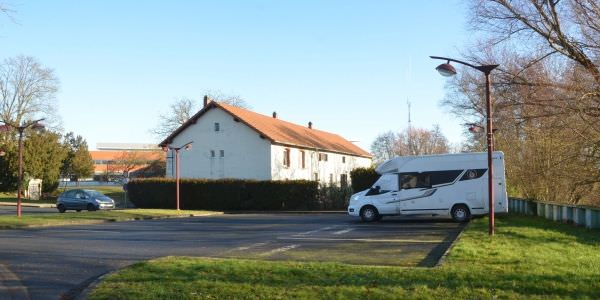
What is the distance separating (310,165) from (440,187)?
31257 millimetres

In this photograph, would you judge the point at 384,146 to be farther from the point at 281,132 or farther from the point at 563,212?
the point at 563,212


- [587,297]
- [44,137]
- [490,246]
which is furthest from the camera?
[44,137]

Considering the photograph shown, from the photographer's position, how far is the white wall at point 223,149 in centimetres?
4600

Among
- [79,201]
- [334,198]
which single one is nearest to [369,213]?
[334,198]

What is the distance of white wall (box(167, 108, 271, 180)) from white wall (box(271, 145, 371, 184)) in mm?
1321

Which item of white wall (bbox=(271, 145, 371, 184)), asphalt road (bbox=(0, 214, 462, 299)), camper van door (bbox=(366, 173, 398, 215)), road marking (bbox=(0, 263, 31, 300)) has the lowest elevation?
asphalt road (bbox=(0, 214, 462, 299))

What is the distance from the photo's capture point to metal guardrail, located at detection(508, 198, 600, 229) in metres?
17.7

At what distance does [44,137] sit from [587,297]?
62.7 m

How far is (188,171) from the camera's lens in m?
48.9

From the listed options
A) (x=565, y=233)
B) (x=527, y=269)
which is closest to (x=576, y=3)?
(x=565, y=233)

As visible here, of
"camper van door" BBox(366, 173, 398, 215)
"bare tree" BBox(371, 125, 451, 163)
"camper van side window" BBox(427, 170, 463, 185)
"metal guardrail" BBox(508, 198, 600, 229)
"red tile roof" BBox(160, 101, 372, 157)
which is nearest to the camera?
"metal guardrail" BBox(508, 198, 600, 229)

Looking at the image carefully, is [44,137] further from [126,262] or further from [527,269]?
[527,269]

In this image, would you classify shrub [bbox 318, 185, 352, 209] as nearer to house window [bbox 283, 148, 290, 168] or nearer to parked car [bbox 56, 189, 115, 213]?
house window [bbox 283, 148, 290, 168]

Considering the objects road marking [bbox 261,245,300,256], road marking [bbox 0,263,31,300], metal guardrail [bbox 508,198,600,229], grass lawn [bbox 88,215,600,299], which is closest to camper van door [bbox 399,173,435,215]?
metal guardrail [bbox 508,198,600,229]
